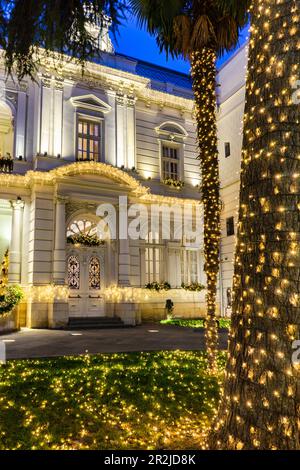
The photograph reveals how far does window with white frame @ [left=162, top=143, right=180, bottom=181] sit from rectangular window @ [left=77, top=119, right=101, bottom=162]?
13.6ft

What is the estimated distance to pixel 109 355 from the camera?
28.6ft

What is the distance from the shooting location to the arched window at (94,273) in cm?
1734

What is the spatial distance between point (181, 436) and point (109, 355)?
470 cm

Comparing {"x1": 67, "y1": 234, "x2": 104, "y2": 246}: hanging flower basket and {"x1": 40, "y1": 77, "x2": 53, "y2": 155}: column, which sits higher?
{"x1": 40, "y1": 77, "x2": 53, "y2": 155}: column

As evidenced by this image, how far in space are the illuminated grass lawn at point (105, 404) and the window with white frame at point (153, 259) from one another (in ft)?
37.1

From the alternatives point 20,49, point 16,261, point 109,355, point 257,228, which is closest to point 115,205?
point 16,261

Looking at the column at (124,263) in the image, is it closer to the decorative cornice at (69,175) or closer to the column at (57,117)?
the decorative cornice at (69,175)

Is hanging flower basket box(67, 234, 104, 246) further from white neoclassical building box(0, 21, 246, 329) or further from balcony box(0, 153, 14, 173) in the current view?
balcony box(0, 153, 14, 173)

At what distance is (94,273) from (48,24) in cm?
1266

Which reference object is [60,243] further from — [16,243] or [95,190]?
[95,190]

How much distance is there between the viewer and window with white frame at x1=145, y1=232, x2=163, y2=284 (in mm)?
19250

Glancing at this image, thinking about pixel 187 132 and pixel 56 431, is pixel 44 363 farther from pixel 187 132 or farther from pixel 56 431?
pixel 187 132

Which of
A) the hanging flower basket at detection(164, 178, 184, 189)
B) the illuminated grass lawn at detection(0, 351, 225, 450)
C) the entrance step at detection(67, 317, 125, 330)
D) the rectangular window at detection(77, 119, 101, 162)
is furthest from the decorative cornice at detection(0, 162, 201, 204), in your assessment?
the illuminated grass lawn at detection(0, 351, 225, 450)

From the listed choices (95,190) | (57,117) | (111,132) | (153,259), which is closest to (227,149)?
(111,132)
